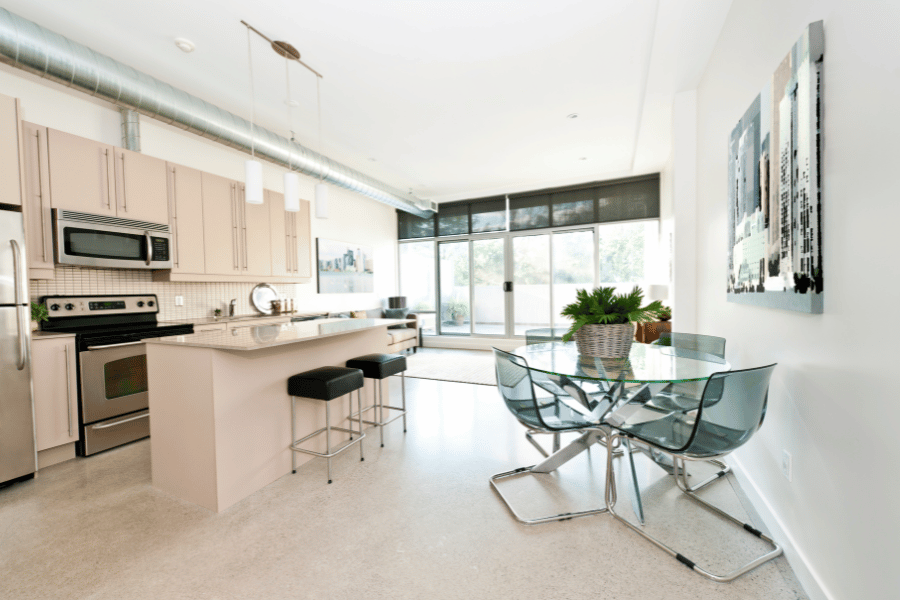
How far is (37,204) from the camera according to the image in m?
2.80

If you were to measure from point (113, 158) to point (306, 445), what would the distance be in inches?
113

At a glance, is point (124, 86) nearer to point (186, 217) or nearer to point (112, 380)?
point (186, 217)

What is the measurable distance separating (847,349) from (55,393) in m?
4.37

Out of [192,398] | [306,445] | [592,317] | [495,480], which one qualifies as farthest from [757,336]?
[192,398]

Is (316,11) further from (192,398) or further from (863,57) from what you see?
(863,57)

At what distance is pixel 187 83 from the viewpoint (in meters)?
3.43

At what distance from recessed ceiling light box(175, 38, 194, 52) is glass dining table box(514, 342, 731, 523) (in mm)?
3280

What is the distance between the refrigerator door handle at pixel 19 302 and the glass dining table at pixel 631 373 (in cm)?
315

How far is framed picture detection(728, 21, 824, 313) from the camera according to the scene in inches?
57.6

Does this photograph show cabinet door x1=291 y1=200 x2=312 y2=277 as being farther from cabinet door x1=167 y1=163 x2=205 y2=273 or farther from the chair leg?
the chair leg

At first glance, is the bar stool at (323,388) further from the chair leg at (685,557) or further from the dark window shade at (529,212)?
the dark window shade at (529,212)

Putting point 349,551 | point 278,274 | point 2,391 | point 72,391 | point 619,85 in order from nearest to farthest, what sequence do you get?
point 349,551, point 2,391, point 72,391, point 619,85, point 278,274

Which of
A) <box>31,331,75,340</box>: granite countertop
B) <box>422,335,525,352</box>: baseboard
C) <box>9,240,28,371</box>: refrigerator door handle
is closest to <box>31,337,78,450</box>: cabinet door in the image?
<box>31,331,75,340</box>: granite countertop

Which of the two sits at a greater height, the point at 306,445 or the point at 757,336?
the point at 757,336
